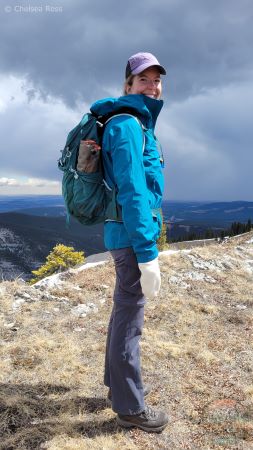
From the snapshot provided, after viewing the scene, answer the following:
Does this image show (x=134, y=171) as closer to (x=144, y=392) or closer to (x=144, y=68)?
(x=144, y=68)

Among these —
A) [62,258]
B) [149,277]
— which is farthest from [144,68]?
[62,258]

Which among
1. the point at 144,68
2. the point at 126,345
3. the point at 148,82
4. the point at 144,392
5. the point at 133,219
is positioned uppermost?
the point at 144,68

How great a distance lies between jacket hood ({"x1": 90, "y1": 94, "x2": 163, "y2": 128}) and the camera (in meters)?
3.48

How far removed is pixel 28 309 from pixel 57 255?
33.3 m

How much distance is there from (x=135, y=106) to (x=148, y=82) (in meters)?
0.37

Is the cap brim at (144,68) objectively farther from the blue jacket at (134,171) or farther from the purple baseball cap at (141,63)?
the blue jacket at (134,171)

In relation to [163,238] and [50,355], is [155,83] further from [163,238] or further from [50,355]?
[163,238]

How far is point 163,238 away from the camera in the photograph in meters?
45.8

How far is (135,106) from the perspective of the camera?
347 cm

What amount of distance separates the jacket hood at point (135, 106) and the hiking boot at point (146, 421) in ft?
9.34

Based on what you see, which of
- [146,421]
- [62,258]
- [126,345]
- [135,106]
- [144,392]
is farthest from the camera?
[62,258]

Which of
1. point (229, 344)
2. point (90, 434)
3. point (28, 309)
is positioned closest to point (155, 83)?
point (90, 434)

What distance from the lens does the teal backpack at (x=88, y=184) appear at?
3.58m

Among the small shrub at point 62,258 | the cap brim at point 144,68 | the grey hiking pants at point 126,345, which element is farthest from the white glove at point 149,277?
the small shrub at point 62,258
